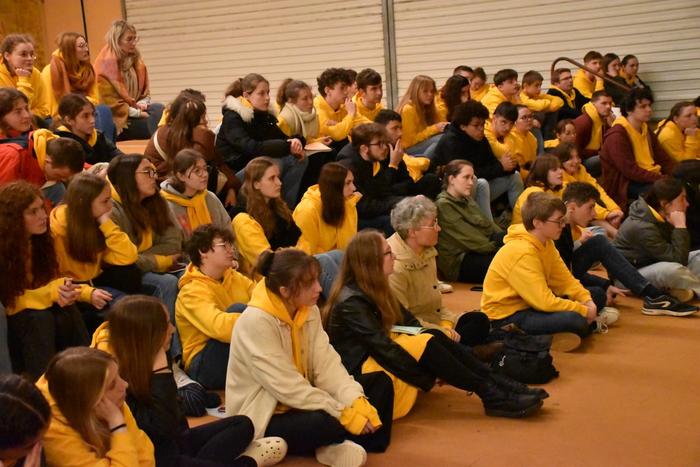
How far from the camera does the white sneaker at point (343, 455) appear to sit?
356 centimetres

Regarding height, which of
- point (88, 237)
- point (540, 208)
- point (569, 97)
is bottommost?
point (540, 208)

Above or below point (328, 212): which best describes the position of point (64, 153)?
above

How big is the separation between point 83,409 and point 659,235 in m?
4.46

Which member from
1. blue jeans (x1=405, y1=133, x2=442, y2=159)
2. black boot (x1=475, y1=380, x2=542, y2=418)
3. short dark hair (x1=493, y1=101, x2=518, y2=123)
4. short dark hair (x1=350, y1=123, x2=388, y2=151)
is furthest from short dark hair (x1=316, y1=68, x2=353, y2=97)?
black boot (x1=475, y1=380, x2=542, y2=418)

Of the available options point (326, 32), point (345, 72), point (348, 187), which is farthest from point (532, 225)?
point (326, 32)

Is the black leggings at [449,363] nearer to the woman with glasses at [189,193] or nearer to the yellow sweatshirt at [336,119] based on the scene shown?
the woman with glasses at [189,193]

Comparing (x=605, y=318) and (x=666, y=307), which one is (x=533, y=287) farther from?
(x=666, y=307)

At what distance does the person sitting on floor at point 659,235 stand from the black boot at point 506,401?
224 centimetres

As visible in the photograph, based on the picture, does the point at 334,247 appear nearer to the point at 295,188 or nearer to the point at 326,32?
the point at 295,188

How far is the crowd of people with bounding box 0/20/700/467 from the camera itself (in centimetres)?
318

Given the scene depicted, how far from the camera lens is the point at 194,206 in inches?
207

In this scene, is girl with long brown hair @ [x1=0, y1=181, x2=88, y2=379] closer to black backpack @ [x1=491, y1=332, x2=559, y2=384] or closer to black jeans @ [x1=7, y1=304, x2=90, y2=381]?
black jeans @ [x1=7, y1=304, x2=90, y2=381]

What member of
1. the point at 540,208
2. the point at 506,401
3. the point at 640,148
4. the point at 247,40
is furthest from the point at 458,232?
the point at 247,40

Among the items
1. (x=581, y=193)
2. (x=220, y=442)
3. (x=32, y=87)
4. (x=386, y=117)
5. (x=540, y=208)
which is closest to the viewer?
(x=220, y=442)
